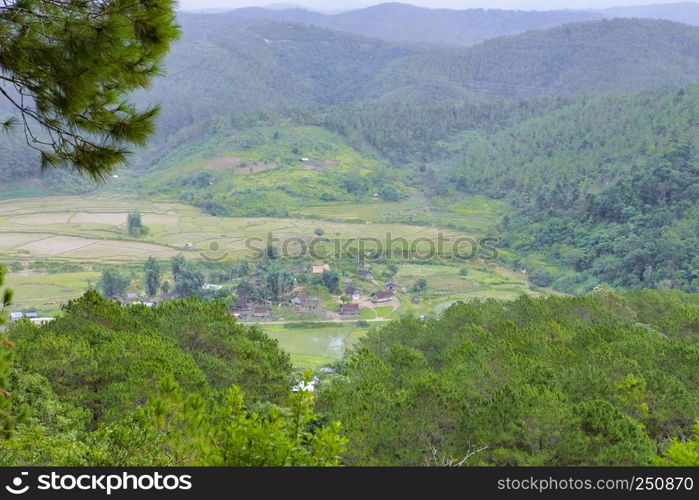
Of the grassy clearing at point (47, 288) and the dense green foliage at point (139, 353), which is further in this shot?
the grassy clearing at point (47, 288)

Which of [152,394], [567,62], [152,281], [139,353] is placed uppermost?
[567,62]

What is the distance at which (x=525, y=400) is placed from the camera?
6.91 meters

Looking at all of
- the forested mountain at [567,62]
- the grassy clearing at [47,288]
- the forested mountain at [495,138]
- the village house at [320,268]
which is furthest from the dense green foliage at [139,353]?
the forested mountain at [567,62]

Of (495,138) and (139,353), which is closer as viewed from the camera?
(139,353)

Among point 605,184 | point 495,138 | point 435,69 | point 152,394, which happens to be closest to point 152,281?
point 152,394

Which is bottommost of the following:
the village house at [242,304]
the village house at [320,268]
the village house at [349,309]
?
the village house at [349,309]

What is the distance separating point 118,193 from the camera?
170ft

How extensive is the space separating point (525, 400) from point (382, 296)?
2007cm

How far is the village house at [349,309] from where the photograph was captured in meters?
25.0

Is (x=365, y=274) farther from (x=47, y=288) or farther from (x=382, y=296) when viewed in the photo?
(x=47, y=288)

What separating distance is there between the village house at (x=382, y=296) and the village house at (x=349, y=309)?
1416mm

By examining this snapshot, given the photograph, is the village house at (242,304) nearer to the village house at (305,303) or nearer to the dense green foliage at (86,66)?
the village house at (305,303)

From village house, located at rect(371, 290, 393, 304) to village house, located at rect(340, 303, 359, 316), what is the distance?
142 centimetres
